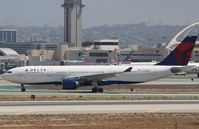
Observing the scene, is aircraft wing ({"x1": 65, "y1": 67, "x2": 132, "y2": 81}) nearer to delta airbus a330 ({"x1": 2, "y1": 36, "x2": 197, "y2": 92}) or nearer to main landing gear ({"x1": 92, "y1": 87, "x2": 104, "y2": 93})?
delta airbus a330 ({"x1": 2, "y1": 36, "x2": 197, "y2": 92})

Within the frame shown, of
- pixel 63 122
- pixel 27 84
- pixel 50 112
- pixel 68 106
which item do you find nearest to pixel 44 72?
pixel 27 84

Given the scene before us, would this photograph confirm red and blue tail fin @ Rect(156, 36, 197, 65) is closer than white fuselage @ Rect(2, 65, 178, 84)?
No

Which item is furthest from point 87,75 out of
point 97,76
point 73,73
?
point 73,73

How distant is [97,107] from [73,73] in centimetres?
2940

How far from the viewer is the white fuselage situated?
8444 cm

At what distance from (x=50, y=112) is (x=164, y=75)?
3817 centimetres

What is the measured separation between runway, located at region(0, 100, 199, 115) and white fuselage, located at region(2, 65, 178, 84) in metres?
22.5

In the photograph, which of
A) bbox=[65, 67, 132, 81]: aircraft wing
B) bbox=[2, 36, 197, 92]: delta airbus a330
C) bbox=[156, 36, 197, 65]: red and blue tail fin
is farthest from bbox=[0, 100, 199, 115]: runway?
bbox=[156, 36, 197, 65]: red and blue tail fin

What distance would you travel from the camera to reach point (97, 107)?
5603 centimetres

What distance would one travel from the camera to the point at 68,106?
5688 centimetres

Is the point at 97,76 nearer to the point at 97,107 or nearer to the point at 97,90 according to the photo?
the point at 97,90

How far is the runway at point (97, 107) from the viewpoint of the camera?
52500 millimetres

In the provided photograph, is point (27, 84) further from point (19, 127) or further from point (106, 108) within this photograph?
point (19, 127)

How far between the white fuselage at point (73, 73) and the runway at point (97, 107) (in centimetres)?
2248
